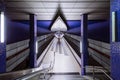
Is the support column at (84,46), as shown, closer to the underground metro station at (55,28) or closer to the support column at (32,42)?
the underground metro station at (55,28)

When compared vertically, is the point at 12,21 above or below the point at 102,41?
above

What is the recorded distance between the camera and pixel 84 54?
1462cm

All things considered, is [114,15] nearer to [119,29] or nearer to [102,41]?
[119,29]

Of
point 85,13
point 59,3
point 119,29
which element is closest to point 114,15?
point 119,29

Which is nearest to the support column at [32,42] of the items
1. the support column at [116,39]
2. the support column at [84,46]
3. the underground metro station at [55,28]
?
the underground metro station at [55,28]

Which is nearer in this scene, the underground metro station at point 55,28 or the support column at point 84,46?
the underground metro station at point 55,28

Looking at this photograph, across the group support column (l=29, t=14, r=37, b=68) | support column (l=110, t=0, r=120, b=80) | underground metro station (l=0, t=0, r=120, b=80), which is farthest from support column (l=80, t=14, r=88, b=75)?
support column (l=110, t=0, r=120, b=80)

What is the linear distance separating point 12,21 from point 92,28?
6.67 meters

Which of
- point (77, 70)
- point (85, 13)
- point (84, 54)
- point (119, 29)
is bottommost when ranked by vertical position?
point (77, 70)

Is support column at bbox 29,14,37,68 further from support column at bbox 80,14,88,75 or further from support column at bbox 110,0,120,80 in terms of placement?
support column at bbox 110,0,120,80

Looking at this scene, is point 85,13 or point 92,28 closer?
point 85,13

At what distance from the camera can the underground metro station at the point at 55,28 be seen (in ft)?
26.8

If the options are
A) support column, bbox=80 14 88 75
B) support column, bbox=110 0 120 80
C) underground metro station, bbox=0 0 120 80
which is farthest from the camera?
support column, bbox=80 14 88 75

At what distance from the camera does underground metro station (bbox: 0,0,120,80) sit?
8.16 m
